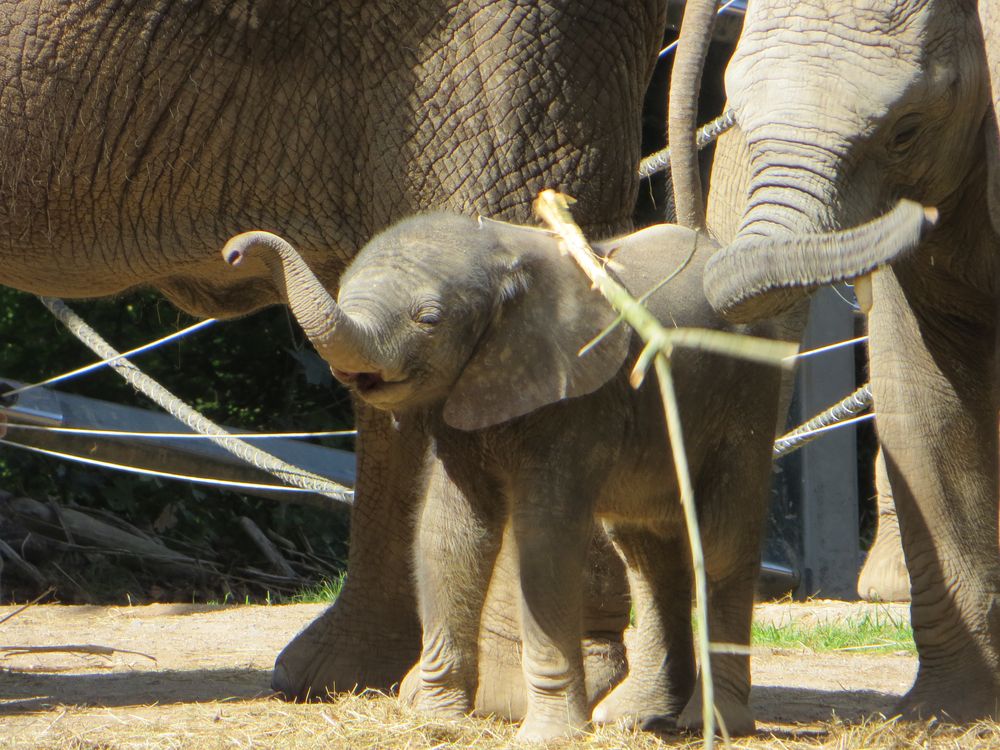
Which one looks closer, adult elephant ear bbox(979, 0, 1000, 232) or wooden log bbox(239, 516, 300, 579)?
adult elephant ear bbox(979, 0, 1000, 232)

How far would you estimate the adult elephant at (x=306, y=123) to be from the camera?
3258 millimetres

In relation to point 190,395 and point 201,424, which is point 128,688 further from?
point 190,395

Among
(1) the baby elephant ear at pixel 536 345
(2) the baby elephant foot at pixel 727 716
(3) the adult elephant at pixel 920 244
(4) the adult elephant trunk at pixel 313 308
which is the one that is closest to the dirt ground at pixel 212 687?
(2) the baby elephant foot at pixel 727 716

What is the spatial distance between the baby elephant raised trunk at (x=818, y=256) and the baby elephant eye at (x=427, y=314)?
54 cm

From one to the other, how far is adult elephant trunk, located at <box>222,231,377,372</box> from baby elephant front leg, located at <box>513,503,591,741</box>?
41cm

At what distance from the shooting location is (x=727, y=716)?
3004mm

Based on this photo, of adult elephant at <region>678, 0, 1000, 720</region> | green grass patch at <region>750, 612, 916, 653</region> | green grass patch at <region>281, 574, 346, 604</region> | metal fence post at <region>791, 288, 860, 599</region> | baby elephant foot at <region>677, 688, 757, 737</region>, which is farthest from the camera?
metal fence post at <region>791, 288, 860, 599</region>

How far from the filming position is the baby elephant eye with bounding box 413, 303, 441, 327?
9.07 feet

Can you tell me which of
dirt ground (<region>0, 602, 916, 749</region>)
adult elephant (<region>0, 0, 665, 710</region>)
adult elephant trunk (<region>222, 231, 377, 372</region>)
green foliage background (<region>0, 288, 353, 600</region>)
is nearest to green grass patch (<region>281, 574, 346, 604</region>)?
dirt ground (<region>0, 602, 916, 749</region>)

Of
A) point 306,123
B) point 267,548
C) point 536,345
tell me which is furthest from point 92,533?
point 536,345

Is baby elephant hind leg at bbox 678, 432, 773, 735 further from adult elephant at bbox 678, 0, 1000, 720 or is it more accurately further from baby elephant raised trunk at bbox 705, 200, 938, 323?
baby elephant raised trunk at bbox 705, 200, 938, 323

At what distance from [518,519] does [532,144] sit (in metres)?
0.80

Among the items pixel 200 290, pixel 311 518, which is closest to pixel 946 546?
pixel 200 290

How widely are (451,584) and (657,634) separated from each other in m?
0.50
